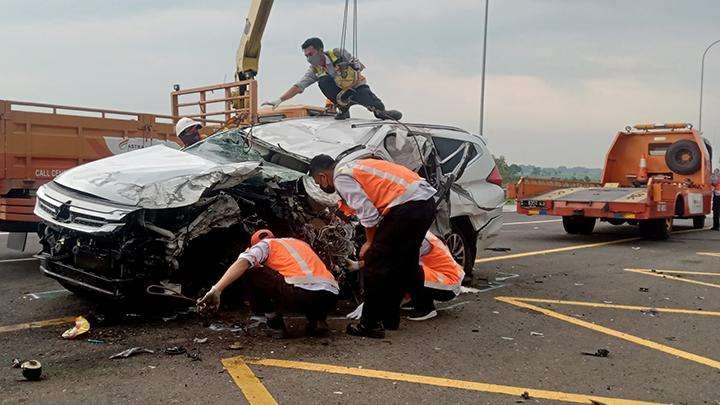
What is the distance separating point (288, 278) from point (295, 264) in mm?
107

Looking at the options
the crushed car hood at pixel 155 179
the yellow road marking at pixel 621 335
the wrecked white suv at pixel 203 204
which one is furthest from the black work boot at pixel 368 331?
the yellow road marking at pixel 621 335

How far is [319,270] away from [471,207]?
265 cm

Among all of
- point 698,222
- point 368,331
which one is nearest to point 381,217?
point 368,331

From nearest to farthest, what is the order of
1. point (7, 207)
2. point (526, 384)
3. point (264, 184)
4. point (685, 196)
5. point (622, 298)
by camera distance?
1. point (526, 384)
2. point (264, 184)
3. point (622, 298)
4. point (7, 207)
5. point (685, 196)

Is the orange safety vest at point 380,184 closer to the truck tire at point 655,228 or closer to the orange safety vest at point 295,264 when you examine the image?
the orange safety vest at point 295,264

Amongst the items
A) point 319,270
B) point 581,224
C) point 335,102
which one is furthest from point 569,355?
point 581,224

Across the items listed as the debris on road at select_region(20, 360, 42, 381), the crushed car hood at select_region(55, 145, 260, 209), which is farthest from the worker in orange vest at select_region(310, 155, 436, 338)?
the debris on road at select_region(20, 360, 42, 381)

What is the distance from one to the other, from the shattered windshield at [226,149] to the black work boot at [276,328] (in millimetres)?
1445

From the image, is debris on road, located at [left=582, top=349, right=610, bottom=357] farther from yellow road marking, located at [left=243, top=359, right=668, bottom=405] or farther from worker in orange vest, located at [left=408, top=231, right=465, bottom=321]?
worker in orange vest, located at [left=408, top=231, right=465, bottom=321]

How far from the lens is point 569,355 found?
452cm

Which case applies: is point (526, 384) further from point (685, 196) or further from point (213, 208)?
point (685, 196)

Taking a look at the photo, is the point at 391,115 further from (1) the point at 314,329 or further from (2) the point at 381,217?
(1) the point at 314,329

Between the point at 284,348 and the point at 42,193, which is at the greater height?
the point at 42,193

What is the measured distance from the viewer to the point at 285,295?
452 cm
